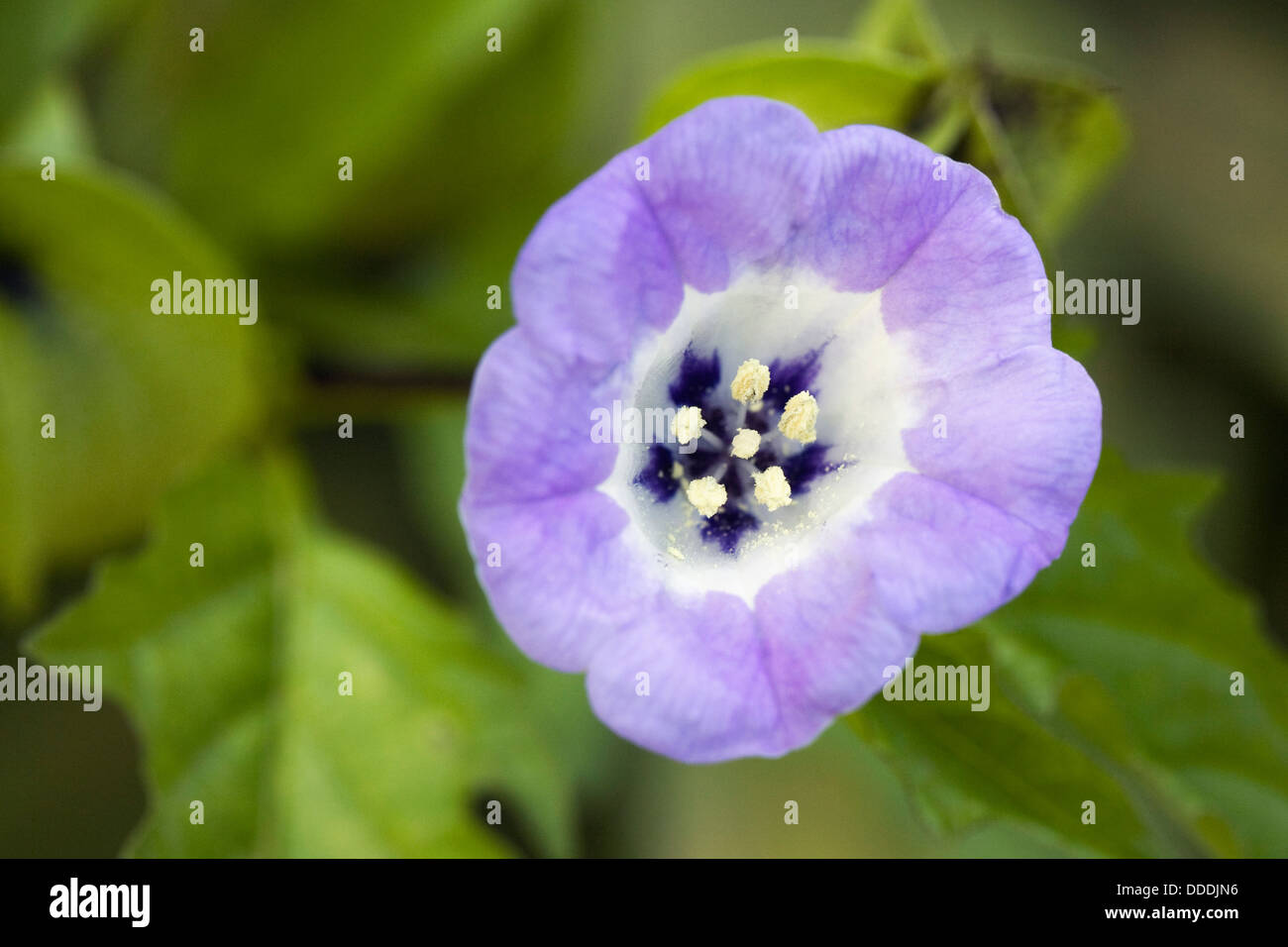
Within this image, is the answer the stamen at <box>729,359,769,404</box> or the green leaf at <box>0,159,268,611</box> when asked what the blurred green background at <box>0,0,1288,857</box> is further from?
the stamen at <box>729,359,769,404</box>

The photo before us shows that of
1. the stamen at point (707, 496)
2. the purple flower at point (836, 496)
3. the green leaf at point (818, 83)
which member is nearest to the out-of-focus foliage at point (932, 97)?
the green leaf at point (818, 83)

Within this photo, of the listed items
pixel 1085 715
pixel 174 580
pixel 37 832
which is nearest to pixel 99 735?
pixel 37 832

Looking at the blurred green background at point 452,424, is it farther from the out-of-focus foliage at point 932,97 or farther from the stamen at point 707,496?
the stamen at point 707,496

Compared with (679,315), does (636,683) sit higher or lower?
lower

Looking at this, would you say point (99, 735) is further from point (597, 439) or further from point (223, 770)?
point (597, 439)

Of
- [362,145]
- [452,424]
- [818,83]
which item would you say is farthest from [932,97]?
[452,424]

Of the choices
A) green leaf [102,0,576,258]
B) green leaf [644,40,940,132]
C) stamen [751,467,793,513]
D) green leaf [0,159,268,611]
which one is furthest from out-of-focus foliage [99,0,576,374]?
stamen [751,467,793,513]
